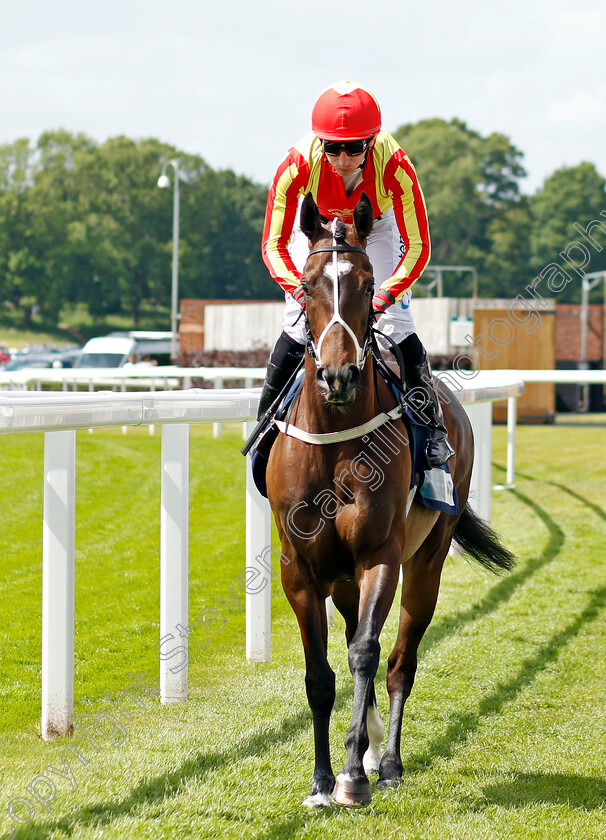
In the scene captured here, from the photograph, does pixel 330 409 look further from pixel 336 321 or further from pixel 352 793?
pixel 352 793

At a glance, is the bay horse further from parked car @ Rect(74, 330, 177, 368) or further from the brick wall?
the brick wall

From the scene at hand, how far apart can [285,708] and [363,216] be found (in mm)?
1945

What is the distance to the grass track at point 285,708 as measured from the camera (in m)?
2.87

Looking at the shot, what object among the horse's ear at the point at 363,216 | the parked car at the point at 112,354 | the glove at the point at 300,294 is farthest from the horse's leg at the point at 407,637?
the parked car at the point at 112,354

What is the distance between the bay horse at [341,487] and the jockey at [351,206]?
21 centimetres

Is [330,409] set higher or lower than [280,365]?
lower

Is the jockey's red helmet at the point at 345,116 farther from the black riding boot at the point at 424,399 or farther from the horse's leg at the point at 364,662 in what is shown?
the horse's leg at the point at 364,662

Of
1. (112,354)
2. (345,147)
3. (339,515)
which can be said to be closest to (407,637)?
(339,515)

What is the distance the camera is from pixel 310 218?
305 cm

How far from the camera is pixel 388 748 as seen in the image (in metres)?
3.27

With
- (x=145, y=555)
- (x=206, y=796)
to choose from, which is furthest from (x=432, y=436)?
(x=145, y=555)

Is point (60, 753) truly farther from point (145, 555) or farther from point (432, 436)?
point (145, 555)

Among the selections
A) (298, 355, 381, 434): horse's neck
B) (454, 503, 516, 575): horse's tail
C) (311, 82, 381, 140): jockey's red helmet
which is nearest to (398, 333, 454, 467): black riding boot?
(298, 355, 381, 434): horse's neck

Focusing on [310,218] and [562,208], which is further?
[562,208]
